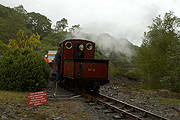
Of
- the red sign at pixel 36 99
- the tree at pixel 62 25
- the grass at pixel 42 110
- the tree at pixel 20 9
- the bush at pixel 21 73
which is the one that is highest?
the tree at pixel 20 9

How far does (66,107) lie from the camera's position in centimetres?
732

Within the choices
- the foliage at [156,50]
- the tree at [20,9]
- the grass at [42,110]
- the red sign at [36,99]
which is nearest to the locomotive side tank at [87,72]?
the grass at [42,110]

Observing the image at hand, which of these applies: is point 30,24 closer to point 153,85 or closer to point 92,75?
point 153,85

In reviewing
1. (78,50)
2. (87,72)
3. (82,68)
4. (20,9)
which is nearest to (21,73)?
(82,68)

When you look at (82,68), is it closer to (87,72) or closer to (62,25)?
(87,72)

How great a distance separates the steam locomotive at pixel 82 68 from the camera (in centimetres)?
915

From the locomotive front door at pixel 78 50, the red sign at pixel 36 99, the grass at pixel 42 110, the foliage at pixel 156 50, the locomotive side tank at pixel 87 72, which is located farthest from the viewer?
the foliage at pixel 156 50

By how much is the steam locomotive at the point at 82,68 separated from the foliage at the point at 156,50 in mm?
13158

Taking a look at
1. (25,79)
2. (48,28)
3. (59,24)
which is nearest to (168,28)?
(25,79)

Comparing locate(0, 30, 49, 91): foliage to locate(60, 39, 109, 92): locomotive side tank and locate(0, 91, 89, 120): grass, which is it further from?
locate(0, 91, 89, 120): grass

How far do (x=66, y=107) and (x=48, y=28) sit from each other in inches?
2503

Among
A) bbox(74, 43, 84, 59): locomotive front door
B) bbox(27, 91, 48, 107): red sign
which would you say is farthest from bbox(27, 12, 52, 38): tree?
bbox(27, 91, 48, 107): red sign

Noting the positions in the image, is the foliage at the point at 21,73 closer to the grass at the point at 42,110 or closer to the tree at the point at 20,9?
the grass at the point at 42,110

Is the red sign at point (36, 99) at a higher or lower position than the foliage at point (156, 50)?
lower
